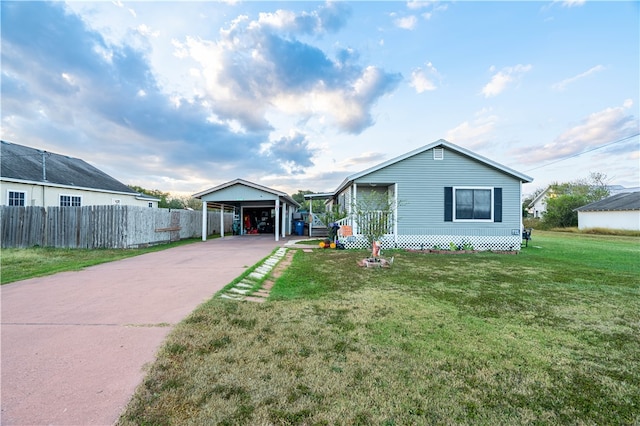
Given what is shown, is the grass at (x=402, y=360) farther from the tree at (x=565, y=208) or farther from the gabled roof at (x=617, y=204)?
the tree at (x=565, y=208)

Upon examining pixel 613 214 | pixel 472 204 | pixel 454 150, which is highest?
pixel 454 150

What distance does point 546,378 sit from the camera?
2557 millimetres

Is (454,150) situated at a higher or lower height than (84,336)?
higher

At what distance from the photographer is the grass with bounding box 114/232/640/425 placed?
206cm

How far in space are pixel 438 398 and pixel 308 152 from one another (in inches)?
914

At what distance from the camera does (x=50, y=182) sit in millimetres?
14945

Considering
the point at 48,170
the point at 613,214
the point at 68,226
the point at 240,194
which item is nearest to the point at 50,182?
the point at 48,170

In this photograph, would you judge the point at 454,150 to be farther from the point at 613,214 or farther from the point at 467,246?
the point at 613,214

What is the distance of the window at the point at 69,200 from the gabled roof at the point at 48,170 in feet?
2.41

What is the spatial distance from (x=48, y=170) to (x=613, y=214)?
4269 cm

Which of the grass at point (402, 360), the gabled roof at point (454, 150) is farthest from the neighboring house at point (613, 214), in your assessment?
the grass at point (402, 360)

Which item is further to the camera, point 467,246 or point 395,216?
point 395,216

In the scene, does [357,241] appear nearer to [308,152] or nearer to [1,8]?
[308,152]

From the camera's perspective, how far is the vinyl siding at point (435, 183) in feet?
40.3
